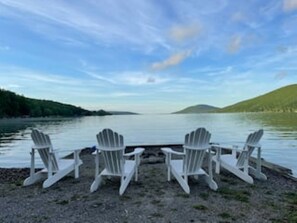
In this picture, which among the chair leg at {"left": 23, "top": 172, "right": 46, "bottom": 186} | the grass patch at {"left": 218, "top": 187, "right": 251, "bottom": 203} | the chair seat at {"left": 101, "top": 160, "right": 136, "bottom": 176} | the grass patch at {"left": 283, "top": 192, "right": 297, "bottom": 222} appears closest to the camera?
the grass patch at {"left": 283, "top": 192, "right": 297, "bottom": 222}

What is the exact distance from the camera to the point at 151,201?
16.3 feet

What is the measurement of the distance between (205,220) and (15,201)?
3.36m

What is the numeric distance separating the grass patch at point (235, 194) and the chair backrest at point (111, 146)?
6.73ft

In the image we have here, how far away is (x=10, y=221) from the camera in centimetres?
411

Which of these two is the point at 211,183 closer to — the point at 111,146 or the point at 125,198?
the point at 125,198

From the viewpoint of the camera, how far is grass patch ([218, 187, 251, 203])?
5105 millimetres

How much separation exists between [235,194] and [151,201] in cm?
165

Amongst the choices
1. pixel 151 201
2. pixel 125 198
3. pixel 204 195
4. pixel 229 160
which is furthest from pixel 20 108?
pixel 204 195

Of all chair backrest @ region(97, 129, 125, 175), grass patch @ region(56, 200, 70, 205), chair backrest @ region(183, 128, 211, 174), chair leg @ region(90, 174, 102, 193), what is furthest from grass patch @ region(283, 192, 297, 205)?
grass patch @ region(56, 200, 70, 205)

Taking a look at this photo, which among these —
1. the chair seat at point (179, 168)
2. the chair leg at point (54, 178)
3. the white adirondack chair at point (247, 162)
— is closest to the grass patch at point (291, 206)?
the white adirondack chair at point (247, 162)

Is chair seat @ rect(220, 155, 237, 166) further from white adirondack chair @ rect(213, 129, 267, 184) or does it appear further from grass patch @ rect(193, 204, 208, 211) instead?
grass patch @ rect(193, 204, 208, 211)

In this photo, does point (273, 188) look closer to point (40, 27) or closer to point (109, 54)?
point (40, 27)

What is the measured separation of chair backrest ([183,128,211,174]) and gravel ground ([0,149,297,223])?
522 millimetres

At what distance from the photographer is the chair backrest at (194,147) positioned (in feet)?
18.5
